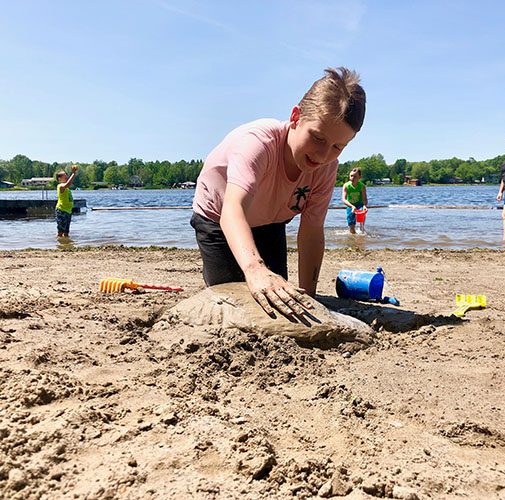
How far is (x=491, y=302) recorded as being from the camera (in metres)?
4.76

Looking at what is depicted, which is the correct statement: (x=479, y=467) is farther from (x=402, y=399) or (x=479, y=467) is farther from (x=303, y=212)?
(x=303, y=212)

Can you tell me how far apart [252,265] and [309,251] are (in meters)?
1.31

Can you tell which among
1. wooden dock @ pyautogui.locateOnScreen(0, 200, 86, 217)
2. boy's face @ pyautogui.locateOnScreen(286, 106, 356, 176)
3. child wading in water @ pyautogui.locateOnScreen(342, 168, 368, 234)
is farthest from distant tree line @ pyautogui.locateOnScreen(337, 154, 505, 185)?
boy's face @ pyautogui.locateOnScreen(286, 106, 356, 176)

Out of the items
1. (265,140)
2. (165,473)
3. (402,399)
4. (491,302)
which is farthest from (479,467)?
(491,302)

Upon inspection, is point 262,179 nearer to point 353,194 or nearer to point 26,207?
point 353,194

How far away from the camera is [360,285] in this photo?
14.8 ft

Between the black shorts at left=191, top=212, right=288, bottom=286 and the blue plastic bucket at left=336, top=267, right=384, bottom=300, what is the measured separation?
0.72 metres

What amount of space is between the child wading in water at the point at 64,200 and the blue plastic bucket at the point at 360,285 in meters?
8.40

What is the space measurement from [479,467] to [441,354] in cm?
126

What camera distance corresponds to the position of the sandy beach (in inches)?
67.9

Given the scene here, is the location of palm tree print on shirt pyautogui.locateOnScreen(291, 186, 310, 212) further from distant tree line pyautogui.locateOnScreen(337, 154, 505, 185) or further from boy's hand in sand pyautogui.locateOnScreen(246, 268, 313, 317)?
distant tree line pyautogui.locateOnScreen(337, 154, 505, 185)

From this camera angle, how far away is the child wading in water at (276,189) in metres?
2.91

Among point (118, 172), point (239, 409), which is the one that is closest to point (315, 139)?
point (239, 409)

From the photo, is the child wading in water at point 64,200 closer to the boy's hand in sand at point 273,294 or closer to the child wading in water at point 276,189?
the child wading in water at point 276,189
